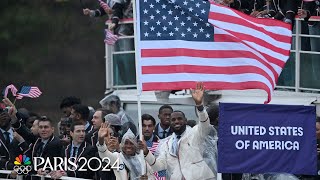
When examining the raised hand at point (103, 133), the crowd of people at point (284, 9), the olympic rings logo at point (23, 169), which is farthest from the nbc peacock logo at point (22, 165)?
the crowd of people at point (284, 9)

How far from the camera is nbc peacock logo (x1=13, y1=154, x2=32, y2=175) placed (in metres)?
25.1

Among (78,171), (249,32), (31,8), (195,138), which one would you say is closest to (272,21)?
(249,32)

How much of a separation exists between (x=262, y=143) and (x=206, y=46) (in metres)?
1.47

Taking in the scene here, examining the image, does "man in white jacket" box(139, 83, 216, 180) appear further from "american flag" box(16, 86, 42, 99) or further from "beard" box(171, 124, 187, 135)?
"american flag" box(16, 86, 42, 99)

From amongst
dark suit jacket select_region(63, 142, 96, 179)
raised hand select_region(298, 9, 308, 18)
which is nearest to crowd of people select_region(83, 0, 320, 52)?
raised hand select_region(298, 9, 308, 18)

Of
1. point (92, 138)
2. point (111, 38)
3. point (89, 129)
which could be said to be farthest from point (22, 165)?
point (111, 38)

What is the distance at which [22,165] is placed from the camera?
25266 mm

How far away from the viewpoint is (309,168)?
2228cm

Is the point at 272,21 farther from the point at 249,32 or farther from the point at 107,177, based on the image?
the point at 107,177

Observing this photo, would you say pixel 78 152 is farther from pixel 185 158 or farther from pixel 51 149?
pixel 185 158

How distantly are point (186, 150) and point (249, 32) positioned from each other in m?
1.71

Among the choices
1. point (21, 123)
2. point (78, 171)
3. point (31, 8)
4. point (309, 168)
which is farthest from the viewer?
point (31, 8)

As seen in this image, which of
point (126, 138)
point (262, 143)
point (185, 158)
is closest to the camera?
point (262, 143)

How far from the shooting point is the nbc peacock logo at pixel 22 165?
25.1 m
